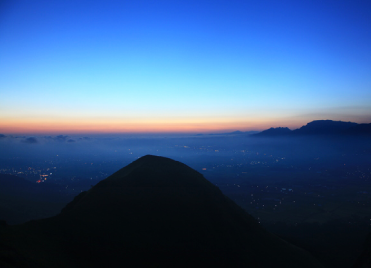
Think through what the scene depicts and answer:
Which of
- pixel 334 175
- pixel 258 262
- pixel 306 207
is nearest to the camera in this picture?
pixel 258 262

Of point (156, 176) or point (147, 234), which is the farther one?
point (156, 176)

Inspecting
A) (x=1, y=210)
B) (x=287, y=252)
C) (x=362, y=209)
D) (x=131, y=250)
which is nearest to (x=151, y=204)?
(x=131, y=250)

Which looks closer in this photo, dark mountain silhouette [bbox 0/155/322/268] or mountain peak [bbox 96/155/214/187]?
dark mountain silhouette [bbox 0/155/322/268]

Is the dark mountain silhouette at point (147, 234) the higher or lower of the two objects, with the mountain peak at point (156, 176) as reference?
lower

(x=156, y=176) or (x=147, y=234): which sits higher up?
(x=156, y=176)

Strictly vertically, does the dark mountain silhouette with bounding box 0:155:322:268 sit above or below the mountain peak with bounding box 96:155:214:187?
below

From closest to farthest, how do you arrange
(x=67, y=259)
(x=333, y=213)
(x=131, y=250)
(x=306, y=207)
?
(x=67, y=259) < (x=131, y=250) < (x=333, y=213) < (x=306, y=207)

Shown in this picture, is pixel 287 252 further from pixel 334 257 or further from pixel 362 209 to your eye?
pixel 362 209

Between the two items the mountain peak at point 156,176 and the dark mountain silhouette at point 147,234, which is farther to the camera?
the mountain peak at point 156,176
